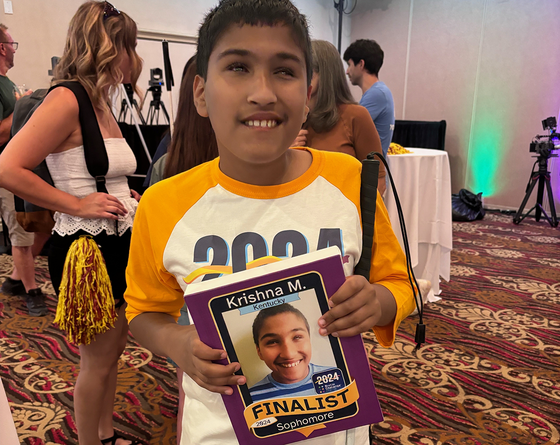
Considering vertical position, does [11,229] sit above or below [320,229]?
below

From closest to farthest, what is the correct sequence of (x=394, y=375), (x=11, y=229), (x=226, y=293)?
(x=226, y=293) < (x=394, y=375) < (x=11, y=229)

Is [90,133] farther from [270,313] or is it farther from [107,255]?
[270,313]

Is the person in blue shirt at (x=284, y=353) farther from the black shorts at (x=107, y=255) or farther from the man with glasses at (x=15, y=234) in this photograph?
the man with glasses at (x=15, y=234)

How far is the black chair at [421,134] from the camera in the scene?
6.84 meters

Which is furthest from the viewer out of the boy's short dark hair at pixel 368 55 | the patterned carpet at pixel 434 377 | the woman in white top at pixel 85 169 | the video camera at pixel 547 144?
the video camera at pixel 547 144

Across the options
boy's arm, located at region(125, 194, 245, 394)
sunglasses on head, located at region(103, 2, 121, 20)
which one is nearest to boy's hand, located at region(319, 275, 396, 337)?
boy's arm, located at region(125, 194, 245, 394)

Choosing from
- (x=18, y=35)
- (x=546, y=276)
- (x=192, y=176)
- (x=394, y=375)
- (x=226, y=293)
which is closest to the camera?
(x=226, y=293)

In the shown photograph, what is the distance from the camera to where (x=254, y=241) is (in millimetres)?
733

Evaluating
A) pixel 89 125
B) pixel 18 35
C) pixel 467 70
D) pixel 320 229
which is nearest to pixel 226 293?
pixel 320 229

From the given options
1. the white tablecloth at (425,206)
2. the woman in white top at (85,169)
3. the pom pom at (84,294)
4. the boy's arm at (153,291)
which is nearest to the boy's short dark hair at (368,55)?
the white tablecloth at (425,206)

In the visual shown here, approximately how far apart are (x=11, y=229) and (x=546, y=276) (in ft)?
13.8

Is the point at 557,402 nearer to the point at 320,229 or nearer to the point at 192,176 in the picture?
the point at 320,229

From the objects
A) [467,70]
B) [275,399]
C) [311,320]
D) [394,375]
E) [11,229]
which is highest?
[467,70]

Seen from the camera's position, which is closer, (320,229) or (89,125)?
(320,229)
